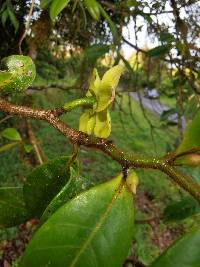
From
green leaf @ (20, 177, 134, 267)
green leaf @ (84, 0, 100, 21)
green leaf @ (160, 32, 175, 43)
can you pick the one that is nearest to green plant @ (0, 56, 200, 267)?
green leaf @ (20, 177, 134, 267)

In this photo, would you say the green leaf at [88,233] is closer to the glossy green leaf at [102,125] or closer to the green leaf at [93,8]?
the glossy green leaf at [102,125]

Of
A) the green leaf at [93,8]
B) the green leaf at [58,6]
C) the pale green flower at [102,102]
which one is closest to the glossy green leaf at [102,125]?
the pale green flower at [102,102]

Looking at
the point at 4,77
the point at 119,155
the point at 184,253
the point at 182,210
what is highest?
the point at 4,77

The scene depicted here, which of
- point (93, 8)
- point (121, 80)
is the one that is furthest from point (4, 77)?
point (121, 80)

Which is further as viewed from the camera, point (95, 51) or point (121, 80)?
point (121, 80)

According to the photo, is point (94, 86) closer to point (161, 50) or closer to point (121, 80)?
point (161, 50)

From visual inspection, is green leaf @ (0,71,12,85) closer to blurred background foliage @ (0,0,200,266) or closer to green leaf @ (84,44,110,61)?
blurred background foliage @ (0,0,200,266)
